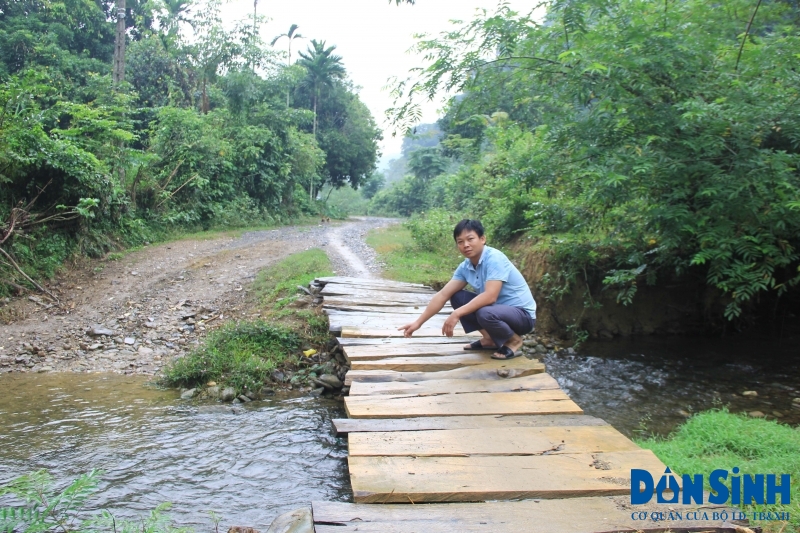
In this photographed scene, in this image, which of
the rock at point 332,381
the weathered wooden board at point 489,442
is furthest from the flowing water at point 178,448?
the weathered wooden board at point 489,442

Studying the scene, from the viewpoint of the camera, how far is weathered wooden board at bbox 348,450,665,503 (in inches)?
107

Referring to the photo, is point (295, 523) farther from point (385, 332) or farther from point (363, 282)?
point (363, 282)

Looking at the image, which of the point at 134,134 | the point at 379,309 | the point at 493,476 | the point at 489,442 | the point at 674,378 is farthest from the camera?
the point at 134,134

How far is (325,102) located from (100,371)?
96.9 ft

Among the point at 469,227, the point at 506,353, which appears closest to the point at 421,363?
the point at 506,353

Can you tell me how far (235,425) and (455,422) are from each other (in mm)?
2281

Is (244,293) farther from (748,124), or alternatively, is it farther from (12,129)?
(748,124)

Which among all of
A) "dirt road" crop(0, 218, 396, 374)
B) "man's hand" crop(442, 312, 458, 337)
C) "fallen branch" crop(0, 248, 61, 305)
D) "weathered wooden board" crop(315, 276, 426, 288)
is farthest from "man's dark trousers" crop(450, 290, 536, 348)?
"fallen branch" crop(0, 248, 61, 305)

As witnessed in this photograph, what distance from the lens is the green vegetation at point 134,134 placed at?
10.1m

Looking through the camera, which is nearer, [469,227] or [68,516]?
[68,516]

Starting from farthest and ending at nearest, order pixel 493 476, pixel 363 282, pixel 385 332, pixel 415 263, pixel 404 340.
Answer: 1. pixel 415 263
2. pixel 363 282
3. pixel 385 332
4. pixel 404 340
5. pixel 493 476

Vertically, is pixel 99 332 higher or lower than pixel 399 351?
lower

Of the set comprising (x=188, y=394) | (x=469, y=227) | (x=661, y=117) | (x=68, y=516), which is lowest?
(x=188, y=394)

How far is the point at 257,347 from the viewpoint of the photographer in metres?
6.64
